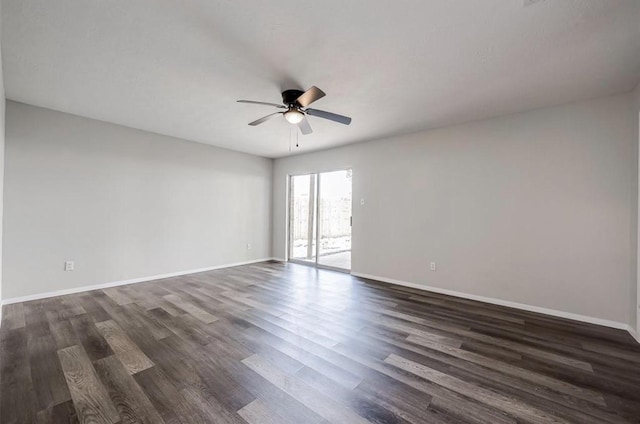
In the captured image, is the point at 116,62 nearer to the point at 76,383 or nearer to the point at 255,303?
the point at 76,383

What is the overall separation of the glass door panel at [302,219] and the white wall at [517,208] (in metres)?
1.65

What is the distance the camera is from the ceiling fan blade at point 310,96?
2271 millimetres

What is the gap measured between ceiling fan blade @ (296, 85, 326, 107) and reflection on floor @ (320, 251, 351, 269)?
373 centimetres

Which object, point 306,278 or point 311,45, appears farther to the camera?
point 306,278

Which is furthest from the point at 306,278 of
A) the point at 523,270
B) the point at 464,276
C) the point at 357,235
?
the point at 523,270

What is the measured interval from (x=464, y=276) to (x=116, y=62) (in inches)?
192

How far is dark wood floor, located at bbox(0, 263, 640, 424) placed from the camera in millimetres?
1528

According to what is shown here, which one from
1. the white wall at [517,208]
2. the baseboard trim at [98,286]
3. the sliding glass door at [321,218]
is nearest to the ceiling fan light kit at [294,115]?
the white wall at [517,208]

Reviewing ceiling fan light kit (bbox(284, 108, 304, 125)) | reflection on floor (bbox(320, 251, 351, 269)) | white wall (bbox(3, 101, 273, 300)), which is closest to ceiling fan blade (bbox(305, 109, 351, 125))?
ceiling fan light kit (bbox(284, 108, 304, 125))

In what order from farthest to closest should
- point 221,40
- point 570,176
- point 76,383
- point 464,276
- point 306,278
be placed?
point 306,278 < point 464,276 < point 570,176 < point 221,40 < point 76,383

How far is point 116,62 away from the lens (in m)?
2.36

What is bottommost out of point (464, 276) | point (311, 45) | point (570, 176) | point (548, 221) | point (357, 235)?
point (464, 276)

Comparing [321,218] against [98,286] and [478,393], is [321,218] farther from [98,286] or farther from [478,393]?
[478,393]

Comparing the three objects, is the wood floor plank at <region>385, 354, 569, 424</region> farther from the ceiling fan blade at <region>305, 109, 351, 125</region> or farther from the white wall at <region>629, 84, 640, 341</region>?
the ceiling fan blade at <region>305, 109, 351, 125</region>
